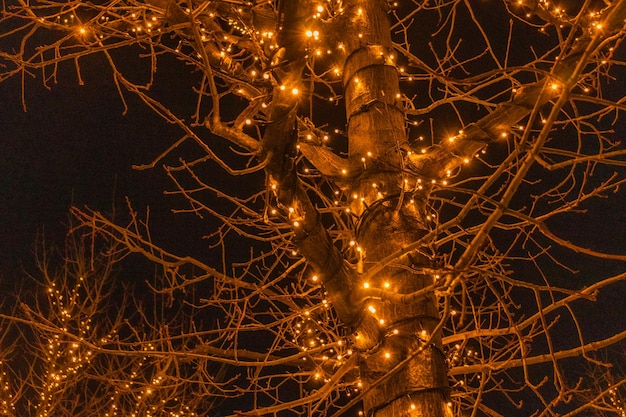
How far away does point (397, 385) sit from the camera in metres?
2.23

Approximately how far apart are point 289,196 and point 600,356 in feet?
37.7

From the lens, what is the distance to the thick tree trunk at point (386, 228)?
223cm

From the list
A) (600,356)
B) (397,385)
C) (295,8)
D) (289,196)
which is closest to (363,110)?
(289,196)

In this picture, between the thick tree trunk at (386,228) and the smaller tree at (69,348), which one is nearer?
the thick tree trunk at (386,228)

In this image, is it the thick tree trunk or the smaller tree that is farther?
the smaller tree

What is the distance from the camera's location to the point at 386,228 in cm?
255

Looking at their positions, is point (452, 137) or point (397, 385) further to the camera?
point (452, 137)

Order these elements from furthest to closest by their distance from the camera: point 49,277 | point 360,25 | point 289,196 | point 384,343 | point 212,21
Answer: point 49,277
point 212,21
point 360,25
point 384,343
point 289,196

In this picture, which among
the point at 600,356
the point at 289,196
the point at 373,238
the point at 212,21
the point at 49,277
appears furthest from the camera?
the point at 600,356

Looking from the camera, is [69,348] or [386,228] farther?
[69,348]

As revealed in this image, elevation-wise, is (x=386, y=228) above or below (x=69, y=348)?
below

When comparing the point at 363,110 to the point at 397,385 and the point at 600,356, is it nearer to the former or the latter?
the point at 397,385

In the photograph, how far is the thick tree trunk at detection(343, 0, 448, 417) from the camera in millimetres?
2227

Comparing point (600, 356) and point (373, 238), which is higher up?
point (600, 356)
